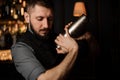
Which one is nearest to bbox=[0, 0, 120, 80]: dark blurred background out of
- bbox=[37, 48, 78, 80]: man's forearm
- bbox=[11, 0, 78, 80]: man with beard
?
bbox=[11, 0, 78, 80]: man with beard

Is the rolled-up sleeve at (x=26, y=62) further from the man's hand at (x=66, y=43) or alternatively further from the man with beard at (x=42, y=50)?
the man's hand at (x=66, y=43)

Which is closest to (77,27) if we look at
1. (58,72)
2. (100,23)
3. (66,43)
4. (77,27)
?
(77,27)

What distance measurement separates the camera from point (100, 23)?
3.71 meters

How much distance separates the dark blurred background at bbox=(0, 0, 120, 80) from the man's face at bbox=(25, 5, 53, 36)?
2.18 meters

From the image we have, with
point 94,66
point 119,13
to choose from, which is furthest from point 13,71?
point 119,13

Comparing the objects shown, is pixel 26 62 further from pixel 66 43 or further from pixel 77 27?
pixel 77 27

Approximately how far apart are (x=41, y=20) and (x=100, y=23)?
7.57 feet

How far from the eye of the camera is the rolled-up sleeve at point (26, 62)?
1337mm

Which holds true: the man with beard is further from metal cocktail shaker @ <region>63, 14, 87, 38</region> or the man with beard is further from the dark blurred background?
the dark blurred background

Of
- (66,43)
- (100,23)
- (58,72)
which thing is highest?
(66,43)

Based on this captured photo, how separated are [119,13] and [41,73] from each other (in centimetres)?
257

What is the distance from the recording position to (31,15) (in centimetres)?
154

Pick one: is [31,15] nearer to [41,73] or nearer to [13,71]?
[41,73]

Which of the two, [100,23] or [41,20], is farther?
[100,23]
